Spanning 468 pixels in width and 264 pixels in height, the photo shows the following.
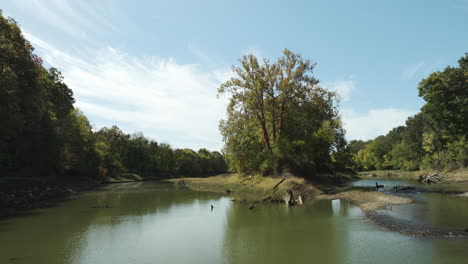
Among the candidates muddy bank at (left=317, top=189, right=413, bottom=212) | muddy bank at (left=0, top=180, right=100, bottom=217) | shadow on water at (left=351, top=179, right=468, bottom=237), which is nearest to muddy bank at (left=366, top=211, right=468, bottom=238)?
shadow on water at (left=351, top=179, right=468, bottom=237)

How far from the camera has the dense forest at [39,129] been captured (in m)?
27.2

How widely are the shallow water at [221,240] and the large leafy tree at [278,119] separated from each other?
14.2 metres

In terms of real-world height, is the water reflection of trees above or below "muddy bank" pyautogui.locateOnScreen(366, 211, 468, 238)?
below

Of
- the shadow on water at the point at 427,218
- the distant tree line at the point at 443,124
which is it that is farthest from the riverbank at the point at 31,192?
the distant tree line at the point at 443,124

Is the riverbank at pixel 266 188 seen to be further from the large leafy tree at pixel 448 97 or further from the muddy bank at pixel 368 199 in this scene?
the large leafy tree at pixel 448 97

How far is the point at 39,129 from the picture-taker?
39406mm

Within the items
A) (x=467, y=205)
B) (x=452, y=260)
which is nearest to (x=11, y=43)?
(x=452, y=260)

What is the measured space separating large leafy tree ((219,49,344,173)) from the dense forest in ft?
78.0

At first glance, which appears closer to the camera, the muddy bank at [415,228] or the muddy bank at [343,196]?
the muddy bank at [415,228]

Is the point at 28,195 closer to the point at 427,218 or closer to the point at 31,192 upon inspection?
the point at 31,192

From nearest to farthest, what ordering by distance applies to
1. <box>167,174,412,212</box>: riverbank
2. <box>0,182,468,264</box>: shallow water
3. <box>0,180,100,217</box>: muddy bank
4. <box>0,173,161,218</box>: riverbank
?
<box>0,182,468,264</box>: shallow water
<box>167,174,412,212</box>: riverbank
<box>0,180,100,217</box>: muddy bank
<box>0,173,161,218</box>: riverbank

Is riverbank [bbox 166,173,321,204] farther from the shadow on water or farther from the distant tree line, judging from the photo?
the distant tree line

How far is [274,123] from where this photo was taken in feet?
135

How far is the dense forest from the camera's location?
27.2m
